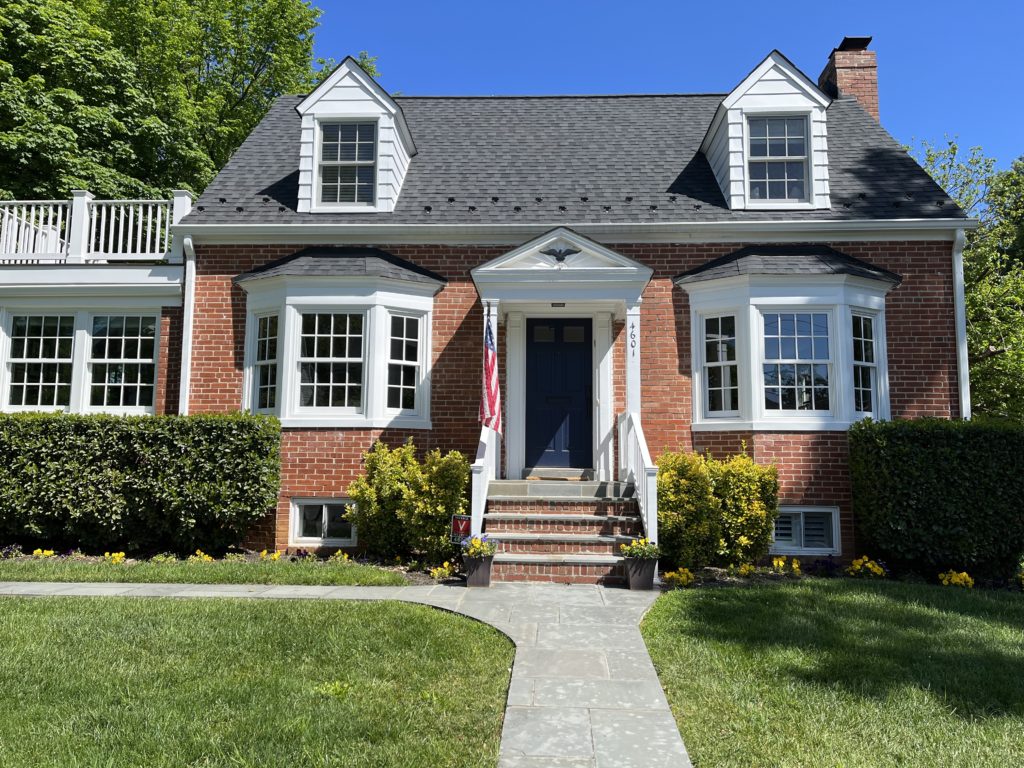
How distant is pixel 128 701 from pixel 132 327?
8.92m

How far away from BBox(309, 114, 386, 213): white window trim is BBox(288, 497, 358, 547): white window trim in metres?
4.74

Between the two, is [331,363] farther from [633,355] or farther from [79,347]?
[79,347]

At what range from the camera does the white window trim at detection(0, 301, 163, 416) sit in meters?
11.0

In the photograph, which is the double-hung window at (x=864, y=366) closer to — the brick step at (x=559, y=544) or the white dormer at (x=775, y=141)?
the white dormer at (x=775, y=141)

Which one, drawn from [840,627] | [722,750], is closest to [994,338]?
[840,627]

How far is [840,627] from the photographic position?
5797mm

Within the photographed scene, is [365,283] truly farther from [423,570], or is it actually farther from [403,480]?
[423,570]

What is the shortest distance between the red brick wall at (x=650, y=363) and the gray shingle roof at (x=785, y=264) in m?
0.23

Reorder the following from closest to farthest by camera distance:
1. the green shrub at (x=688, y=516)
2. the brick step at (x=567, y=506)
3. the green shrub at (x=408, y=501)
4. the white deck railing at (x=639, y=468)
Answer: the white deck railing at (x=639, y=468) < the green shrub at (x=688, y=516) < the green shrub at (x=408, y=501) < the brick step at (x=567, y=506)

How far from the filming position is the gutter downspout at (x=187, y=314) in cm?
1055

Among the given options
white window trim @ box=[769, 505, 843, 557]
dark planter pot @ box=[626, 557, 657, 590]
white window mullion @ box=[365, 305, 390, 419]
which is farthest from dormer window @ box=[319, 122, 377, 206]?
white window trim @ box=[769, 505, 843, 557]

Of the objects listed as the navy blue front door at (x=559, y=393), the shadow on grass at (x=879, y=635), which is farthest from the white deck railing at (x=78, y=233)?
the shadow on grass at (x=879, y=635)

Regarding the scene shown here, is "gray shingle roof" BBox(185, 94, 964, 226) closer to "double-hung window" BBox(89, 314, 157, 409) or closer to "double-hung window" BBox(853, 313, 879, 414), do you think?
"double-hung window" BBox(853, 313, 879, 414)

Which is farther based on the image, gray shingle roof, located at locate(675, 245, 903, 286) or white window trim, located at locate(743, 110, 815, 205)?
white window trim, located at locate(743, 110, 815, 205)
